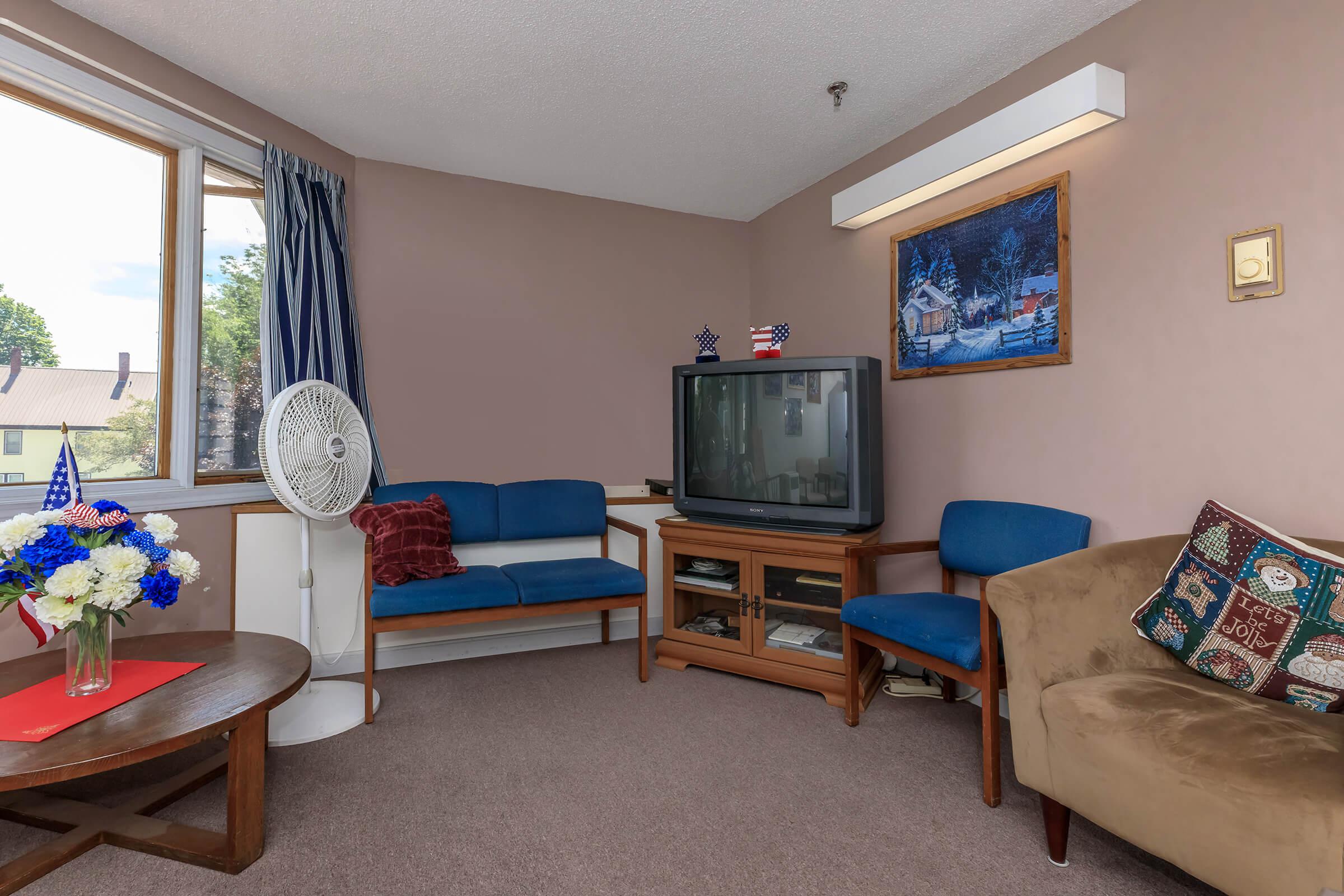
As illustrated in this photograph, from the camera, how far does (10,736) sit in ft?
4.90

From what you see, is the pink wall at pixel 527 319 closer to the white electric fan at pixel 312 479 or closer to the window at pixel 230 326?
the window at pixel 230 326

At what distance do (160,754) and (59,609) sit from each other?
460 mm

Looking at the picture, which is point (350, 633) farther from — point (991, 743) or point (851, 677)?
point (991, 743)

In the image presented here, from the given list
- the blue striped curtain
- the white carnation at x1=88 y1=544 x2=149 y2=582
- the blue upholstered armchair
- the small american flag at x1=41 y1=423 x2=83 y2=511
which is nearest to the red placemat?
the white carnation at x1=88 y1=544 x2=149 y2=582

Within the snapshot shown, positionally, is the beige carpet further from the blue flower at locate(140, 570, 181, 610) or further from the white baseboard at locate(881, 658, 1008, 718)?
the blue flower at locate(140, 570, 181, 610)

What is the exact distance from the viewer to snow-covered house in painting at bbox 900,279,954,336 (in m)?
2.99

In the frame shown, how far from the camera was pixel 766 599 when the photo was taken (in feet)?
9.89

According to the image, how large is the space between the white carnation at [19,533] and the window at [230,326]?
4.27 feet

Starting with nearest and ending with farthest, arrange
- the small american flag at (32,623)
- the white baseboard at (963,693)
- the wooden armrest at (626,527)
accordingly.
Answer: the small american flag at (32,623)
the white baseboard at (963,693)
the wooden armrest at (626,527)

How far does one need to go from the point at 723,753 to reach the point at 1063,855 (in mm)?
1029

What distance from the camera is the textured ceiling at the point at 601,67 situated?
234 centimetres

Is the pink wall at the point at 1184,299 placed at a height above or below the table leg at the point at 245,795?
above

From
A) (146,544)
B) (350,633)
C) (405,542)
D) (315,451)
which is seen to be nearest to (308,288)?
(315,451)

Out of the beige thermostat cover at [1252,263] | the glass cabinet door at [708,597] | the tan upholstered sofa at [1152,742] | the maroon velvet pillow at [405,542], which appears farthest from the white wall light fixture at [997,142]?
the maroon velvet pillow at [405,542]
